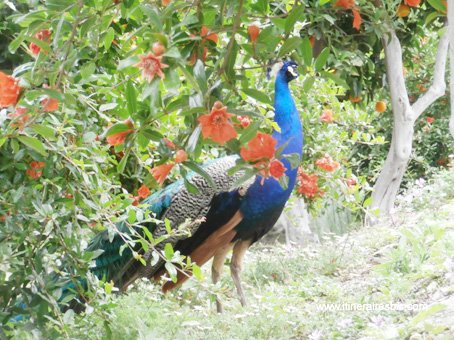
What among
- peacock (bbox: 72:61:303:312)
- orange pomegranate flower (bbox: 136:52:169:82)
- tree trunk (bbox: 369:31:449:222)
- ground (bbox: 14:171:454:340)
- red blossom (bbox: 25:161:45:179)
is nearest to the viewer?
orange pomegranate flower (bbox: 136:52:169:82)

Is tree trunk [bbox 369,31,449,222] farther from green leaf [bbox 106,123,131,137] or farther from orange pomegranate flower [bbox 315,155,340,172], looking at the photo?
green leaf [bbox 106,123,131,137]

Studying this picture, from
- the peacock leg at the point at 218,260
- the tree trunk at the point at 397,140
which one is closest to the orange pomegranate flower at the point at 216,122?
the peacock leg at the point at 218,260

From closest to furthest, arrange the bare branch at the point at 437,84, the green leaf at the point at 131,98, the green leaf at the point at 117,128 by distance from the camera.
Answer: the green leaf at the point at 117,128 → the green leaf at the point at 131,98 → the bare branch at the point at 437,84

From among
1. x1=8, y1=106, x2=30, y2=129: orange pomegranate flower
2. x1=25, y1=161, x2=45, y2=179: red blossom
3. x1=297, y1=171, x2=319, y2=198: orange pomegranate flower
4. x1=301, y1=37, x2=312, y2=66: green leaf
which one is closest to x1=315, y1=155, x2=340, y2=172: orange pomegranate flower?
x1=297, y1=171, x2=319, y2=198: orange pomegranate flower

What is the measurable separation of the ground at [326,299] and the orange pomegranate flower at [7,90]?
1310 millimetres

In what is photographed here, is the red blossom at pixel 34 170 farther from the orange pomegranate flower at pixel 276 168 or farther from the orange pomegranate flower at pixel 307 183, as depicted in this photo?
the orange pomegranate flower at pixel 307 183

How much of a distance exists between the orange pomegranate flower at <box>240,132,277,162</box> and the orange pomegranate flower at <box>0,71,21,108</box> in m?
0.49

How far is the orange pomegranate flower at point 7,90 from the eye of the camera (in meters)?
1.69

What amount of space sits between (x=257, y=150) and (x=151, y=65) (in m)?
0.30

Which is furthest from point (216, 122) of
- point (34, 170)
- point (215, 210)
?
point (215, 210)

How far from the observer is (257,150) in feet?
5.17

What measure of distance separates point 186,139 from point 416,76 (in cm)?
938

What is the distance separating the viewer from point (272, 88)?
5020 millimetres

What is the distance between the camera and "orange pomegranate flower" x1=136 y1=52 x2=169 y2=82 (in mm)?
1372
